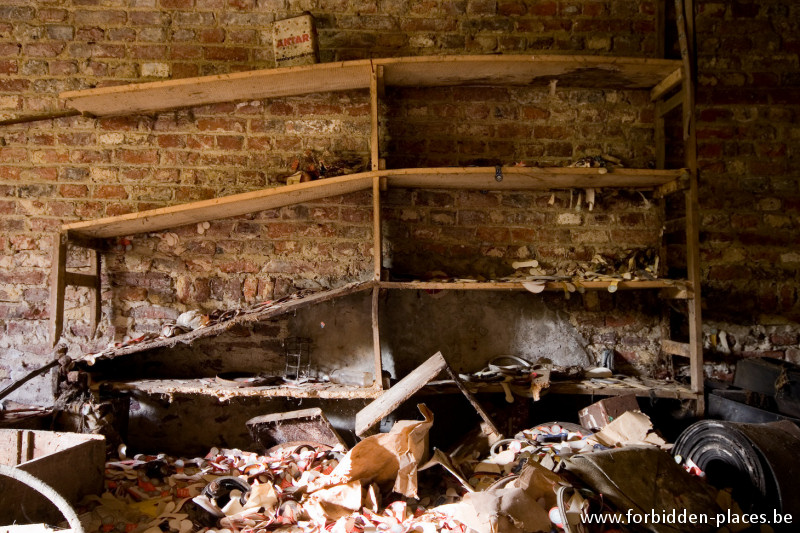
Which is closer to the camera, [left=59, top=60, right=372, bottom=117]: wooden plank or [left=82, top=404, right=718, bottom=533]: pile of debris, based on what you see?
[left=82, top=404, right=718, bottom=533]: pile of debris

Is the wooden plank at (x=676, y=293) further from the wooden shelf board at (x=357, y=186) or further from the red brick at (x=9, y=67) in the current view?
the red brick at (x=9, y=67)

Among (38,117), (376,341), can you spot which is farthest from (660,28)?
(38,117)

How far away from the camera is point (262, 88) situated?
9.26ft

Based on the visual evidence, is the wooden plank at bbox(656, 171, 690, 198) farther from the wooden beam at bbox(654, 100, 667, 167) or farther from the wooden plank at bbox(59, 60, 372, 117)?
the wooden plank at bbox(59, 60, 372, 117)

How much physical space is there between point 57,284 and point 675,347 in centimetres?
367

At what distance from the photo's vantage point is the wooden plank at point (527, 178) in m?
2.55

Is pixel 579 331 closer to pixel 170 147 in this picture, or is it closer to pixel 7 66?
pixel 170 147

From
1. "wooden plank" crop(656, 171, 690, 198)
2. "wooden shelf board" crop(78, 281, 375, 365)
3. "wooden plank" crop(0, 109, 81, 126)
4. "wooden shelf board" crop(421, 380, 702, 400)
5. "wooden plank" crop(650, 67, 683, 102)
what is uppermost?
"wooden plank" crop(650, 67, 683, 102)

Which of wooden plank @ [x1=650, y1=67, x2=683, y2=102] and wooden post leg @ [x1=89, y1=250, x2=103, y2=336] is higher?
wooden plank @ [x1=650, y1=67, x2=683, y2=102]

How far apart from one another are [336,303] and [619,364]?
1.88m

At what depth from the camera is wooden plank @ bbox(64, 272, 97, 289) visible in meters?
2.68

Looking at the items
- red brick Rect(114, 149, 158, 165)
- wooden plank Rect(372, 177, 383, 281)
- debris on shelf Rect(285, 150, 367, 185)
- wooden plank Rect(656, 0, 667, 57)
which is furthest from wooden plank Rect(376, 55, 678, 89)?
red brick Rect(114, 149, 158, 165)

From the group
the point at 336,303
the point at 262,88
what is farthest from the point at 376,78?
the point at 336,303

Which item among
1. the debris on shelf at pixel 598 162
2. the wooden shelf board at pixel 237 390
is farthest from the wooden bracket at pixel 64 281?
the debris on shelf at pixel 598 162
